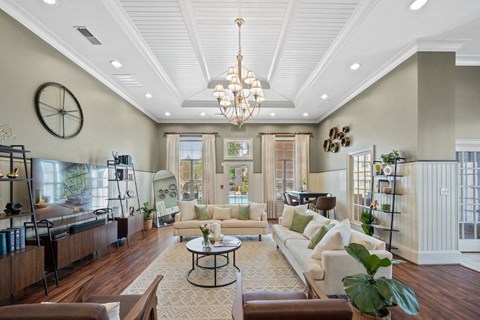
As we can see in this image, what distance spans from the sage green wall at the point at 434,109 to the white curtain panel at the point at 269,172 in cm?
512

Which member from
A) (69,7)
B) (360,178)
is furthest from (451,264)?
(69,7)

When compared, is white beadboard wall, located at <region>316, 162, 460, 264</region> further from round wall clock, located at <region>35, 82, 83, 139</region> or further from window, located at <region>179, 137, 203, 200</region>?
window, located at <region>179, 137, 203, 200</region>

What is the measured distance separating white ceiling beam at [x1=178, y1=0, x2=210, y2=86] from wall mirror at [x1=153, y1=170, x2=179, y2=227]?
13.4 feet

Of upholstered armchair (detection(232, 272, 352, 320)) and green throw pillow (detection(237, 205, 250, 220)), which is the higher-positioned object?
upholstered armchair (detection(232, 272, 352, 320))

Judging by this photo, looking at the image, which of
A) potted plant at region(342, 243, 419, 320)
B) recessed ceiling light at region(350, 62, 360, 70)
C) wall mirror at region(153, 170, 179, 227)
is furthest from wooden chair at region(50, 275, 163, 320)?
wall mirror at region(153, 170, 179, 227)

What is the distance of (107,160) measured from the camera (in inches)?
218

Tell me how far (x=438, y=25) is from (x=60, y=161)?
6007 millimetres

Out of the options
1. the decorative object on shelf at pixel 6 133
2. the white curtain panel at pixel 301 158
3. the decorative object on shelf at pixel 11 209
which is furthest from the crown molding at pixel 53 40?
the white curtain panel at pixel 301 158

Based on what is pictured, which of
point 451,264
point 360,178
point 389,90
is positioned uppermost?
point 389,90

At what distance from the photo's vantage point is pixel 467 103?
499 centimetres

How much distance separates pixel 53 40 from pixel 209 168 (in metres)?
5.79

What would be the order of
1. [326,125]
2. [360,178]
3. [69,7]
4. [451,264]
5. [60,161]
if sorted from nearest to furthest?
[69,7]
[60,161]
[451,264]
[360,178]
[326,125]

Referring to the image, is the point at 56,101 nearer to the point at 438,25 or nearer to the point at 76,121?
the point at 76,121

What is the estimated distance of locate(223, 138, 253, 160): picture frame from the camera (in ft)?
30.0
